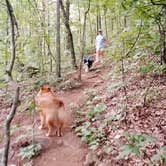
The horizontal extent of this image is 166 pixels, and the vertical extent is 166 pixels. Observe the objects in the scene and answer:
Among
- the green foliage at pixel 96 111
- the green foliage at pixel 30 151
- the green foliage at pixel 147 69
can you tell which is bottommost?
the green foliage at pixel 30 151

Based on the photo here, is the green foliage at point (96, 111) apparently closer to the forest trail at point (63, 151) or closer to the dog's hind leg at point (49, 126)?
the forest trail at point (63, 151)

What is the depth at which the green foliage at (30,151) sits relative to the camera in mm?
6910

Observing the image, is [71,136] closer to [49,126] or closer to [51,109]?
[49,126]

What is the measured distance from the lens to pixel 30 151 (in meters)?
7.02

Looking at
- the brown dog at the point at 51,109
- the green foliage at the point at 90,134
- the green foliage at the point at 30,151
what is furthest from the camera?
the brown dog at the point at 51,109

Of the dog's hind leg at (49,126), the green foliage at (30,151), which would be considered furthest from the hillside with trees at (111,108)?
the dog's hind leg at (49,126)

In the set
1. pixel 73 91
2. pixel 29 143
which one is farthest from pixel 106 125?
pixel 73 91

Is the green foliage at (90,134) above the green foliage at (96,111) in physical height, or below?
below

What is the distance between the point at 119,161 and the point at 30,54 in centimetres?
873

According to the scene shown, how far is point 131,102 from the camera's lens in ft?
27.0

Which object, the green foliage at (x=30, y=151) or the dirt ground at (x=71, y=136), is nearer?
the dirt ground at (x=71, y=136)

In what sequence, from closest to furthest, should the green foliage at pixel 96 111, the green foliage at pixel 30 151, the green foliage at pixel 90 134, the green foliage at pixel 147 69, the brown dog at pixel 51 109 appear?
the green foliage at pixel 90 134
the green foliage at pixel 30 151
the brown dog at pixel 51 109
the green foliage at pixel 96 111
the green foliage at pixel 147 69

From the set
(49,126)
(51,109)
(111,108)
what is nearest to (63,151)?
(49,126)

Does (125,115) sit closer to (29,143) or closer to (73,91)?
(29,143)
